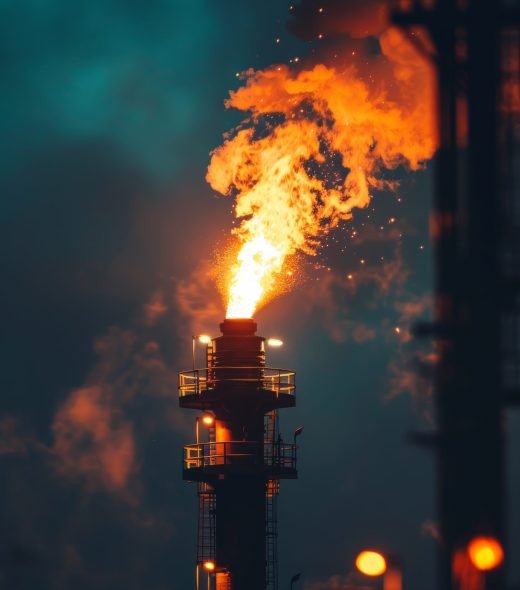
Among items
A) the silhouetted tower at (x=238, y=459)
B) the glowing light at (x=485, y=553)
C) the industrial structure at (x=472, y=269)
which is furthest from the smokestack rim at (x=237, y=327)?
the glowing light at (x=485, y=553)

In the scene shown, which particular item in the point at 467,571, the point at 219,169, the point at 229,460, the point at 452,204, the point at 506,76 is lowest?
the point at 467,571

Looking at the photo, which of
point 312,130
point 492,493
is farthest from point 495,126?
point 312,130

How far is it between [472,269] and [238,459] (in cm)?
2581

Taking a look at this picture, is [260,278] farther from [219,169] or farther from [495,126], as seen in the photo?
[495,126]

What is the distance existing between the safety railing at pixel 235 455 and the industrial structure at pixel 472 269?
2468 centimetres

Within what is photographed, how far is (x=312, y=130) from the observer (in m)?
56.6

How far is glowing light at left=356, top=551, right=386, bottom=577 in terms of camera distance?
3020 cm

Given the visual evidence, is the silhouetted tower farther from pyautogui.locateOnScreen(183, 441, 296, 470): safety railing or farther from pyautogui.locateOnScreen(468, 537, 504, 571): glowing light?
pyautogui.locateOnScreen(468, 537, 504, 571): glowing light

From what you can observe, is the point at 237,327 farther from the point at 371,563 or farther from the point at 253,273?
the point at 371,563

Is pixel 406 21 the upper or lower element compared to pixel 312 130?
lower

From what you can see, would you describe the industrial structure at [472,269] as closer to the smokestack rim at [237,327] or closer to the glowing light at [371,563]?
the glowing light at [371,563]

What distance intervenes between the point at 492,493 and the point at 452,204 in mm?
5527

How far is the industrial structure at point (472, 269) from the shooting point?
104 feet

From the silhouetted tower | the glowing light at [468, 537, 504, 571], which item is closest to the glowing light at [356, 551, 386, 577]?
the glowing light at [468, 537, 504, 571]
